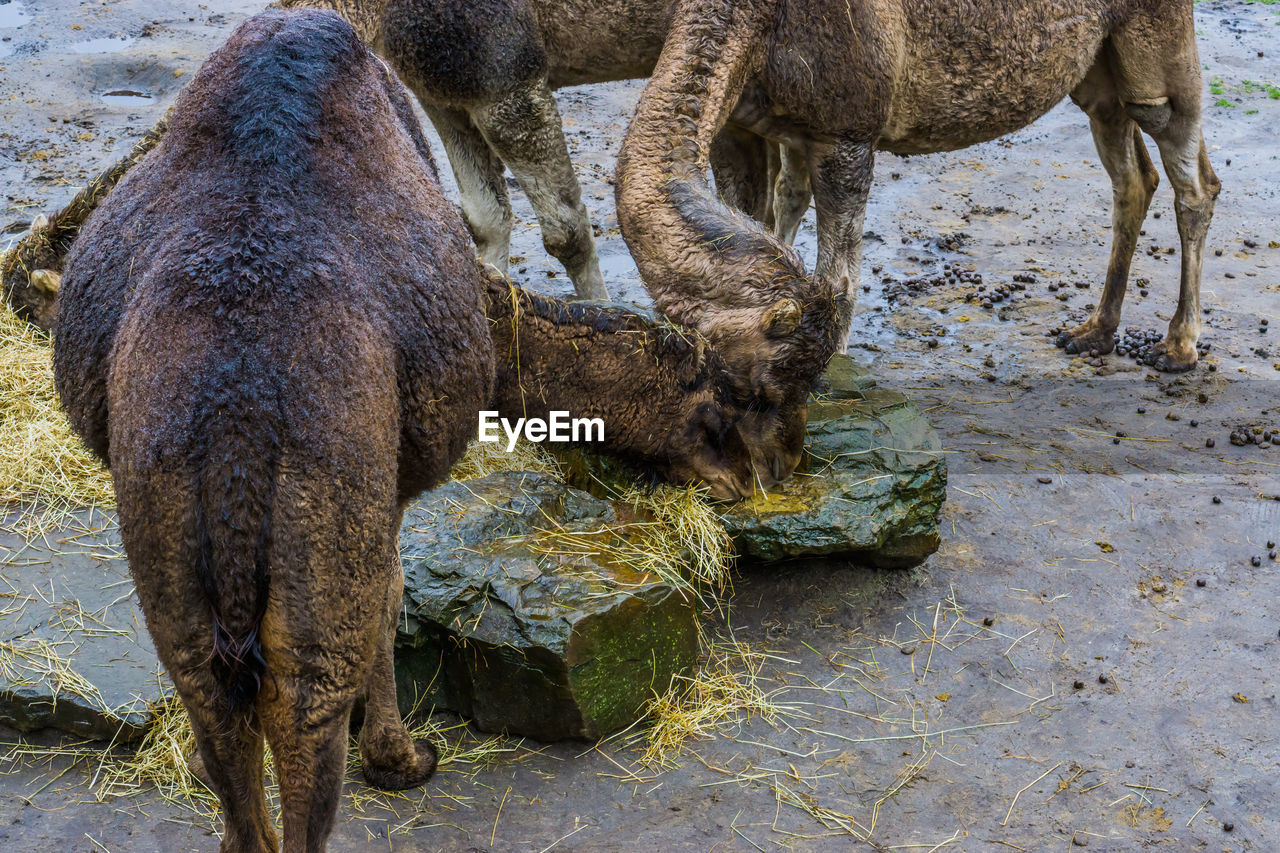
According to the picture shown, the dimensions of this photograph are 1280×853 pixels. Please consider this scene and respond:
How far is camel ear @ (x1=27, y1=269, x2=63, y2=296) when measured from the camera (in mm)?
6809

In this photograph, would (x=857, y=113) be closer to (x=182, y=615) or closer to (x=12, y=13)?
(x=182, y=615)

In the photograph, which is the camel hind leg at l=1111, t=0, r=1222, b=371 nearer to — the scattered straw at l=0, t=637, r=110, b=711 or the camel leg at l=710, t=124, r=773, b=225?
the camel leg at l=710, t=124, r=773, b=225

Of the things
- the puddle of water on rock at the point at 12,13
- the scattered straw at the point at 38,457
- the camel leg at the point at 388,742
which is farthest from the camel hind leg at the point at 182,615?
the puddle of water on rock at the point at 12,13

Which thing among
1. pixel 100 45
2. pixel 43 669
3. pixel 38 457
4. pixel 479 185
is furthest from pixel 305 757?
pixel 100 45

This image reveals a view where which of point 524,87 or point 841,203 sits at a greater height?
point 524,87

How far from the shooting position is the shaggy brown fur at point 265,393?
2.59m

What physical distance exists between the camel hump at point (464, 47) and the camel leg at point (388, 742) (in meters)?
3.23

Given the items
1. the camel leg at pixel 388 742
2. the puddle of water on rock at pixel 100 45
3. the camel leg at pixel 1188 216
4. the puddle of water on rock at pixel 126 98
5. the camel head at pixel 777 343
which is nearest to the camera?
the camel leg at pixel 388 742

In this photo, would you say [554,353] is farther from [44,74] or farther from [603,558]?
[44,74]

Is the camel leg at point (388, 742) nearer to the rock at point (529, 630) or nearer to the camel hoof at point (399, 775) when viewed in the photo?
the camel hoof at point (399, 775)

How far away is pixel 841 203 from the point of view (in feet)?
21.0

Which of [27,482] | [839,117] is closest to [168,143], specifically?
[27,482]

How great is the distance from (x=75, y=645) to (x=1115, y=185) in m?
6.54

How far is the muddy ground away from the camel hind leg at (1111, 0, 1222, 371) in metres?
0.32
